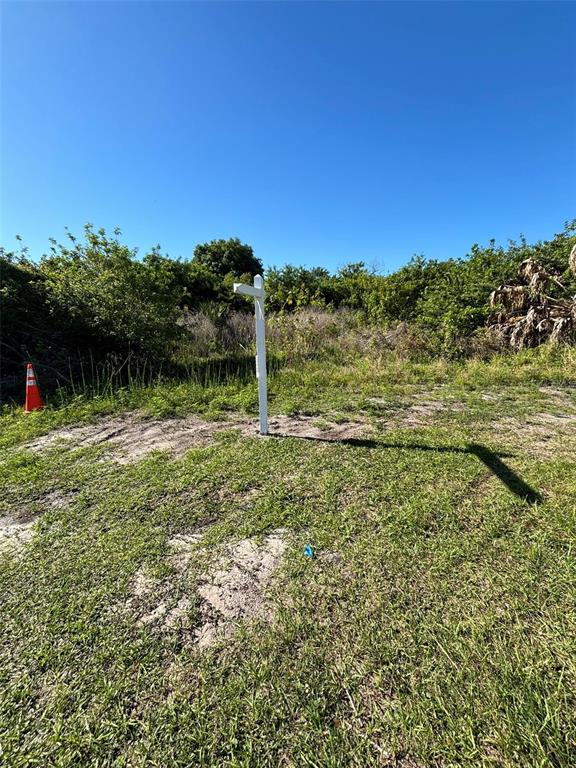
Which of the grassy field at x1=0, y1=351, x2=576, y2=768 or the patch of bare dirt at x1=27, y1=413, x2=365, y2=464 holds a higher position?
the patch of bare dirt at x1=27, y1=413, x2=365, y2=464

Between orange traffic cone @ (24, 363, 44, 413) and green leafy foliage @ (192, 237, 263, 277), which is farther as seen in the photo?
green leafy foliage @ (192, 237, 263, 277)

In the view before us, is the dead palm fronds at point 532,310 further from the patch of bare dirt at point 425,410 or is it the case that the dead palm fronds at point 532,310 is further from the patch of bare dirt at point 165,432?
the patch of bare dirt at point 165,432

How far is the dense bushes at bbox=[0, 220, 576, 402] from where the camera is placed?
5.87 meters

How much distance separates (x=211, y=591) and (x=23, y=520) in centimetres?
151

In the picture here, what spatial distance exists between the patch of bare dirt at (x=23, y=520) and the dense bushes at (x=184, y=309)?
3.80 m

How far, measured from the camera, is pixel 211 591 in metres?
1.49

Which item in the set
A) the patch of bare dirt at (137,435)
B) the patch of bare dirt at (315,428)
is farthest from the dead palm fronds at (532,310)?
the patch of bare dirt at (137,435)

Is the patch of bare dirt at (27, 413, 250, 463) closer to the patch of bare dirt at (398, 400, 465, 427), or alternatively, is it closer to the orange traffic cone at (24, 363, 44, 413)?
the orange traffic cone at (24, 363, 44, 413)

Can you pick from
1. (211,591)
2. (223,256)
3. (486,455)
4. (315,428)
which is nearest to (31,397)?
(315,428)

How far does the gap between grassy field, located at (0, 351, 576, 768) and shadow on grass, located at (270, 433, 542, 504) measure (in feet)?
0.07

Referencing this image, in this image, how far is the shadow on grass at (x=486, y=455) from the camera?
215cm

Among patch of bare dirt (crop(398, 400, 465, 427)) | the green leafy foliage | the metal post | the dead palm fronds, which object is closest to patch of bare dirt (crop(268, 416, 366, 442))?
the metal post

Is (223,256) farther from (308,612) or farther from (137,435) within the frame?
(308,612)

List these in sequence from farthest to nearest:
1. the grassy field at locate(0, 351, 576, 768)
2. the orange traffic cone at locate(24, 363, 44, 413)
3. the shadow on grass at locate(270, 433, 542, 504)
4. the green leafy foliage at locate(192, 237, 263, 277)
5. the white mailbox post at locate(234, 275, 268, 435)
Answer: the green leafy foliage at locate(192, 237, 263, 277) → the orange traffic cone at locate(24, 363, 44, 413) → the white mailbox post at locate(234, 275, 268, 435) → the shadow on grass at locate(270, 433, 542, 504) → the grassy field at locate(0, 351, 576, 768)
